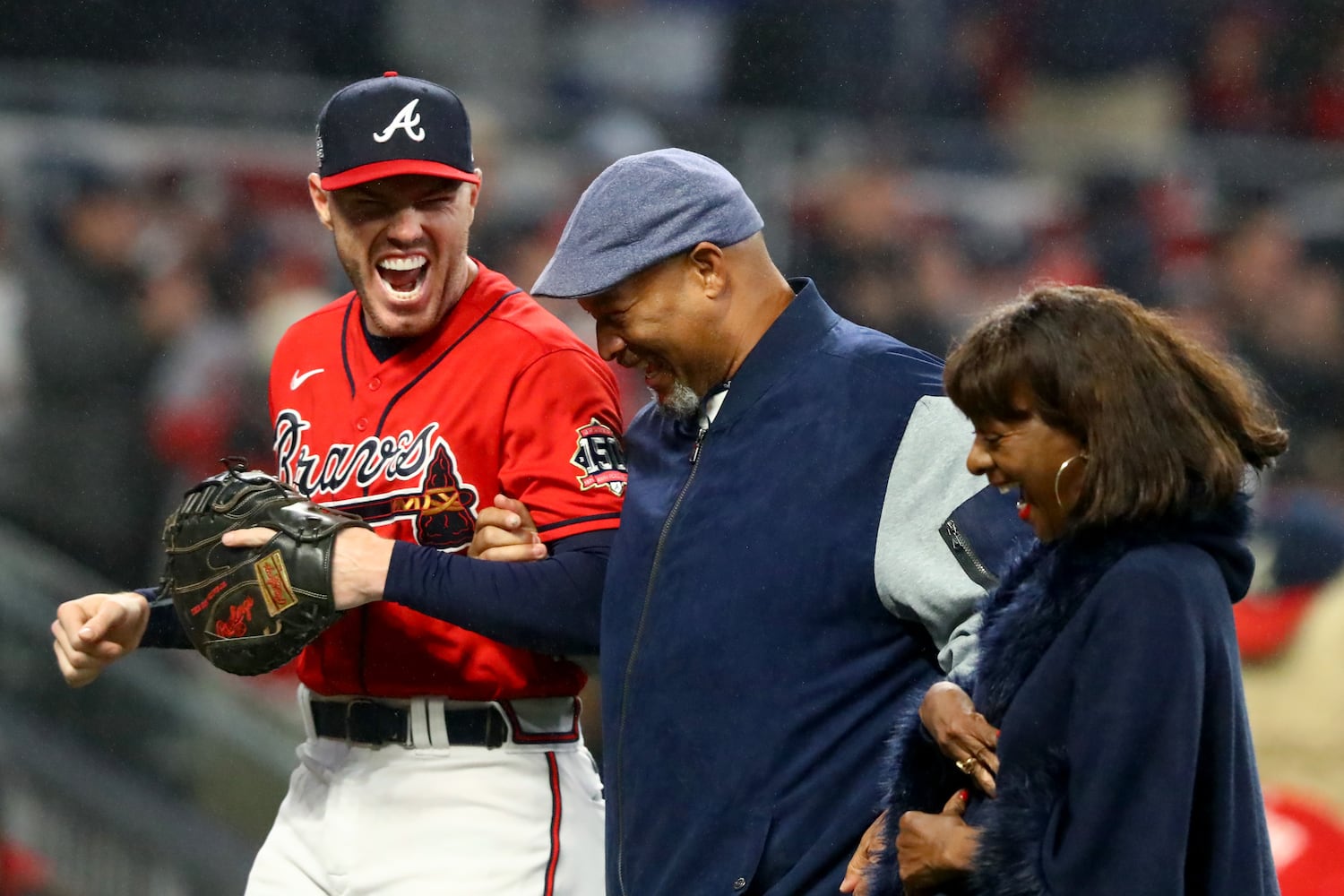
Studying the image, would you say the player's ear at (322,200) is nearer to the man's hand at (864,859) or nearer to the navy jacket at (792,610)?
the navy jacket at (792,610)

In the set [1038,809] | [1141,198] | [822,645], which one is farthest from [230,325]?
[1038,809]

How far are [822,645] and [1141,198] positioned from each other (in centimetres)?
403

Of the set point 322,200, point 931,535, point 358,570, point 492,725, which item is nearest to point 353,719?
point 492,725

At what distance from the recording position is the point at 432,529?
1.94m

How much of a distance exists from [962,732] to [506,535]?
0.64 metres

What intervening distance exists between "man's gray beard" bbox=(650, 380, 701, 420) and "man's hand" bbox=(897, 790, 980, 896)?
52 centimetres

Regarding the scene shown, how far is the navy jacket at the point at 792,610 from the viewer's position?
1.62 meters

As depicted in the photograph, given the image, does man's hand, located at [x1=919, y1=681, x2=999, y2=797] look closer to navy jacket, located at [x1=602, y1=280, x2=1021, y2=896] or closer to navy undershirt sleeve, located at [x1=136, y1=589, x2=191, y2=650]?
navy jacket, located at [x1=602, y1=280, x2=1021, y2=896]

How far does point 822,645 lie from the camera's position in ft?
5.39

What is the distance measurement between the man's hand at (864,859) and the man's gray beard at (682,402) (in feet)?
1.56

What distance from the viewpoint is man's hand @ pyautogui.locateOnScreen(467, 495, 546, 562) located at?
1849 millimetres

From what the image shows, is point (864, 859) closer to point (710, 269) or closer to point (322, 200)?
point (710, 269)

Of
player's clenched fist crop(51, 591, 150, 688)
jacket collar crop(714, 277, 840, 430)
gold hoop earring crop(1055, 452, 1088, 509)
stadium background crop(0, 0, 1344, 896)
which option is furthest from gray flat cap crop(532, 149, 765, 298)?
stadium background crop(0, 0, 1344, 896)

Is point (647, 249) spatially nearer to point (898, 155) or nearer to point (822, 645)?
point (822, 645)
